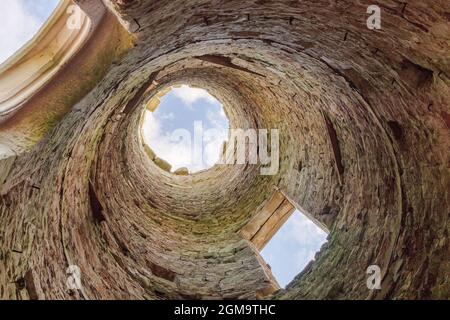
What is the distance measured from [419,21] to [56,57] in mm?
2855

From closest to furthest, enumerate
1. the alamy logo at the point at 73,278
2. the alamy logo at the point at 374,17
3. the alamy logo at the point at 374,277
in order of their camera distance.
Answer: the alamy logo at the point at 374,17, the alamy logo at the point at 374,277, the alamy logo at the point at 73,278

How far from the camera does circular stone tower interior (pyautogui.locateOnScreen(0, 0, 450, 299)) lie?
10.9ft

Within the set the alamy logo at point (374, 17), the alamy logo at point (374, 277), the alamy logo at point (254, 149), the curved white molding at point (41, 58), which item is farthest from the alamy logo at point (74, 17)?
the alamy logo at point (254, 149)

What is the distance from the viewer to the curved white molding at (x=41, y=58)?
3.34 metres

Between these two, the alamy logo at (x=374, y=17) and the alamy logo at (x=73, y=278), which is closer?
the alamy logo at (x=374, y=17)

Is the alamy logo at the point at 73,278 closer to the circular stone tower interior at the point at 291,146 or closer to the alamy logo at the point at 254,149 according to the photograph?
the circular stone tower interior at the point at 291,146

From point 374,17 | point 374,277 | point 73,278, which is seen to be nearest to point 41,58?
point 73,278

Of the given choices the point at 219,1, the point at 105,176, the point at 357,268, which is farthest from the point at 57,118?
the point at 357,268

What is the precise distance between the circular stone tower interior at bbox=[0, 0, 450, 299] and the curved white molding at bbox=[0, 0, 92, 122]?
0.02m

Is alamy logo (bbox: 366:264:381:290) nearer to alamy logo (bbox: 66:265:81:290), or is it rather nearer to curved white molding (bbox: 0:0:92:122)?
alamy logo (bbox: 66:265:81:290)

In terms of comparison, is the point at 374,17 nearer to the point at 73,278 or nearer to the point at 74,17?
the point at 74,17

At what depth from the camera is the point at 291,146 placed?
6.78 m

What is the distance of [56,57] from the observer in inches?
135

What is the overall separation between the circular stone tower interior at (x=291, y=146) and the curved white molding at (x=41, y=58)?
0.06 ft
